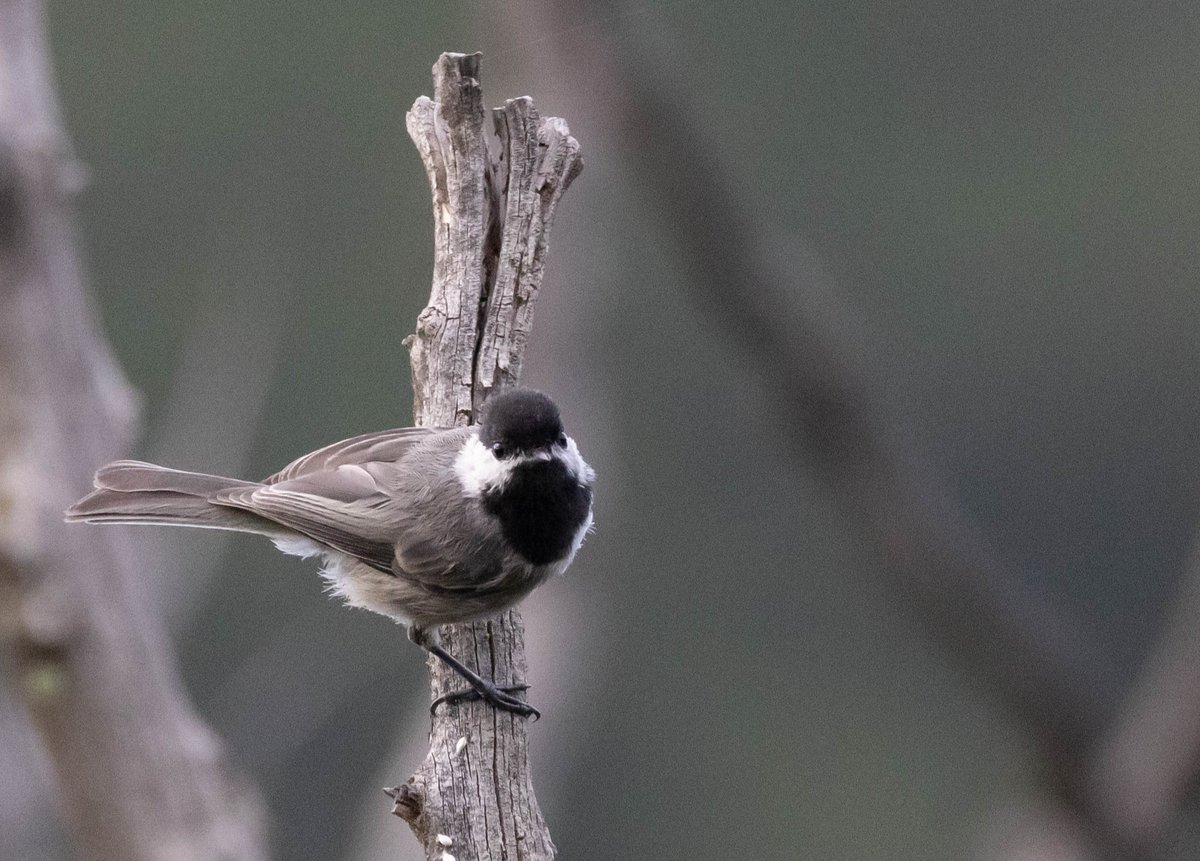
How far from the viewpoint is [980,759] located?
18.1 m

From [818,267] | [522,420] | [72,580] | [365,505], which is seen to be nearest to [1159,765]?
[522,420]

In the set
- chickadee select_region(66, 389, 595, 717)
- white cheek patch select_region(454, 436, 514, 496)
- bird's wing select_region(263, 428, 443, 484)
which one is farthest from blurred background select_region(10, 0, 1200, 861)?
white cheek patch select_region(454, 436, 514, 496)

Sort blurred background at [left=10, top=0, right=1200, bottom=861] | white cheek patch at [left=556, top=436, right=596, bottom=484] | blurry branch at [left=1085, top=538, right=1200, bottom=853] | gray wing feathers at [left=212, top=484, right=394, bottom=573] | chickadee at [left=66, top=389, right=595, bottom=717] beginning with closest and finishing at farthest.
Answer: blurry branch at [left=1085, top=538, right=1200, bottom=853]
chickadee at [left=66, top=389, right=595, bottom=717]
white cheek patch at [left=556, top=436, right=596, bottom=484]
gray wing feathers at [left=212, top=484, right=394, bottom=573]
blurred background at [left=10, top=0, right=1200, bottom=861]

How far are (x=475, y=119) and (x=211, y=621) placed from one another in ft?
38.1

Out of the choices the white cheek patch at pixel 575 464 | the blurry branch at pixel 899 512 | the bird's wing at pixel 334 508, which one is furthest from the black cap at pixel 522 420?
the blurry branch at pixel 899 512

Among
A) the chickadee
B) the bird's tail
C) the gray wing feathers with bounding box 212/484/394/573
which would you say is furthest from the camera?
the gray wing feathers with bounding box 212/484/394/573

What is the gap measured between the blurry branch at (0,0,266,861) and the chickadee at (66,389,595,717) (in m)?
0.14

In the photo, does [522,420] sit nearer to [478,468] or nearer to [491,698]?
[478,468]

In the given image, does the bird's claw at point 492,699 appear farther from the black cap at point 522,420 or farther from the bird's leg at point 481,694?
the black cap at point 522,420

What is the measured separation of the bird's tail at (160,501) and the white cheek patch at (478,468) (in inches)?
24.0

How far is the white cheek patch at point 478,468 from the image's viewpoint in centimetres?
346

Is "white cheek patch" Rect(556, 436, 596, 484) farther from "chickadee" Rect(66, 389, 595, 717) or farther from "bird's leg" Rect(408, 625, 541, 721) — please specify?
"bird's leg" Rect(408, 625, 541, 721)

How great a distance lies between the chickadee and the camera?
3.40 meters

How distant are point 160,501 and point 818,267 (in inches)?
311
